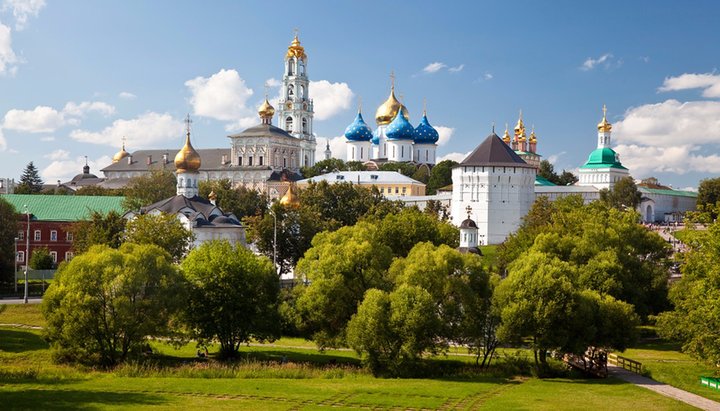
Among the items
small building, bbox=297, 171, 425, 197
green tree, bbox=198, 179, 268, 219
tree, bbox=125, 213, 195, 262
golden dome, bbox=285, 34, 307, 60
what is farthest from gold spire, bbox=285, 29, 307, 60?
tree, bbox=125, 213, 195, 262

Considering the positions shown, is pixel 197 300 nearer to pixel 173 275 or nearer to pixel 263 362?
pixel 173 275

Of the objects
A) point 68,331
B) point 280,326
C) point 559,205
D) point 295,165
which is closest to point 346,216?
point 559,205

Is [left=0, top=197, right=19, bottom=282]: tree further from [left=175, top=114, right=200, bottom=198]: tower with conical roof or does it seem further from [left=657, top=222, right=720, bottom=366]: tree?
[left=657, top=222, right=720, bottom=366]: tree

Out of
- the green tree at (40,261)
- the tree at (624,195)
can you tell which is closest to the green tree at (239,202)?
the green tree at (40,261)

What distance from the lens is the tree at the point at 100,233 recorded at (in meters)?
49.5

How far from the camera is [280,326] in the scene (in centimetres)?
3359

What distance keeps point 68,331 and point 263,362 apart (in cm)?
693

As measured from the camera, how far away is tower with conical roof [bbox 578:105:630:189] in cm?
10362

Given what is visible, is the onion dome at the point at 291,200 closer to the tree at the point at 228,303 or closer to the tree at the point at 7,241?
the tree at the point at 7,241

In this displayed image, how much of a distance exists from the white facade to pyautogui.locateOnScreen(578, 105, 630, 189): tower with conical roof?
34.2m

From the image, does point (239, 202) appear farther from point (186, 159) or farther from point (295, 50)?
point (295, 50)

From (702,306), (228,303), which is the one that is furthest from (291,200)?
(702,306)

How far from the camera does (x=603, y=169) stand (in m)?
104

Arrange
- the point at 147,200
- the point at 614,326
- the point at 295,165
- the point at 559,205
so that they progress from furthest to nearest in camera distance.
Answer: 1. the point at 295,165
2. the point at 147,200
3. the point at 559,205
4. the point at 614,326
